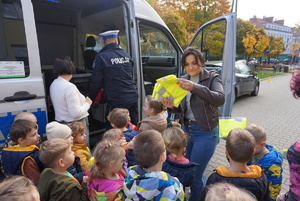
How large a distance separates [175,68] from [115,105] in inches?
70.8

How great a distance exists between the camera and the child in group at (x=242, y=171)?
1.54m

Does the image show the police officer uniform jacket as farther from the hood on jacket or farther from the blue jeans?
the hood on jacket

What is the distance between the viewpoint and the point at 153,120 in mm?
2334

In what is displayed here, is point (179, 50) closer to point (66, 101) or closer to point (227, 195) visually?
point (66, 101)

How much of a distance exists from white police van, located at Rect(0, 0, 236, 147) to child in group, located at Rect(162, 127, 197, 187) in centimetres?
141

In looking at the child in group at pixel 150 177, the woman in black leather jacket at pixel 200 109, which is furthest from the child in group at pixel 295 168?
the woman in black leather jacket at pixel 200 109

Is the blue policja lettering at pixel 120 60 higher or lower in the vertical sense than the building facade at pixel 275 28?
lower

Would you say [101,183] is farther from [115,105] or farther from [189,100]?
[115,105]

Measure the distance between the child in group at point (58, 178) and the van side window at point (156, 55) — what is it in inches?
101

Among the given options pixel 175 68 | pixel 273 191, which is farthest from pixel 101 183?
pixel 175 68

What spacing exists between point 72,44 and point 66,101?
3.04m

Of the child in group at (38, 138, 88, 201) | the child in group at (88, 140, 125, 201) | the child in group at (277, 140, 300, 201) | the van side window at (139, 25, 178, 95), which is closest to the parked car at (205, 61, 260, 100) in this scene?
the van side window at (139, 25, 178, 95)

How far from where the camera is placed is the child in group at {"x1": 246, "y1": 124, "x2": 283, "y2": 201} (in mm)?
1854

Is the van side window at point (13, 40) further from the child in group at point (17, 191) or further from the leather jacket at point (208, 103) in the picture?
the leather jacket at point (208, 103)
